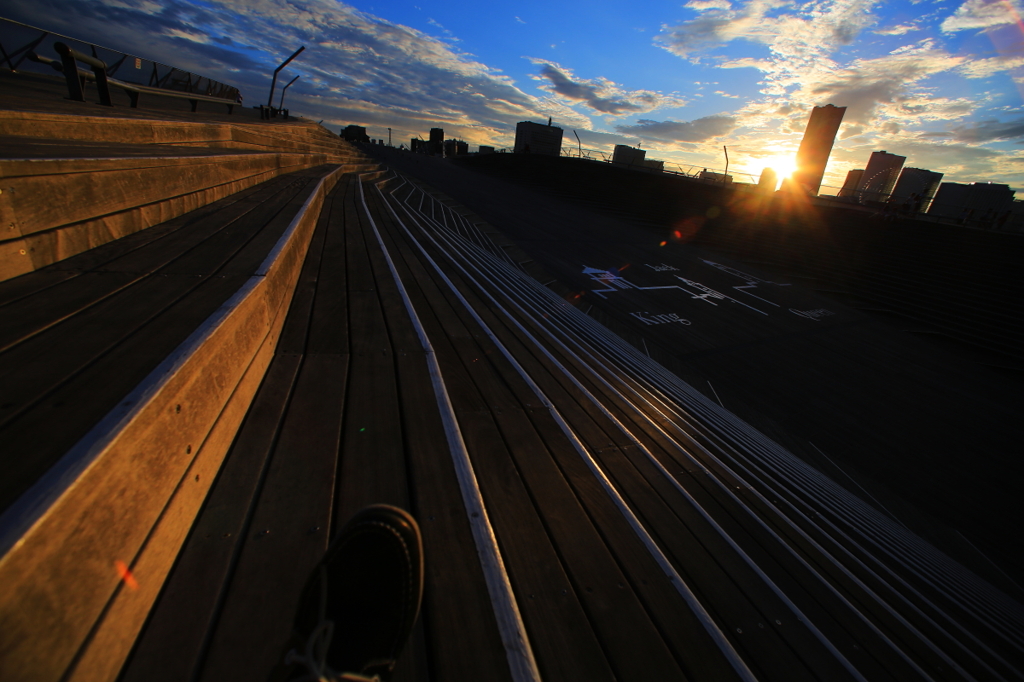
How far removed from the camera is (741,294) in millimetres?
10906

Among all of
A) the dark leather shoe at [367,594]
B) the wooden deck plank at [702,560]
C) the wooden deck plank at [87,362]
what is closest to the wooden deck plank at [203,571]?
the dark leather shoe at [367,594]

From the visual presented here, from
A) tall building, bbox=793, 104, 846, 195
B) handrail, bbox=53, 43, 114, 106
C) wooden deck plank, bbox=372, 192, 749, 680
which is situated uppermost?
tall building, bbox=793, 104, 846, 195

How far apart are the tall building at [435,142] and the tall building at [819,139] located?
225 feet

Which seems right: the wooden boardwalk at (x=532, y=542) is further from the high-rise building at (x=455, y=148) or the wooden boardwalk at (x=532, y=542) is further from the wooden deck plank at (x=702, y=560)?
the high-rise building at (x=455, y=148)

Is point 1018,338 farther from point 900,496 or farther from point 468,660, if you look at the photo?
point 468,660

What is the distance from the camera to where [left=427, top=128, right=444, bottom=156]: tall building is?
66.6m

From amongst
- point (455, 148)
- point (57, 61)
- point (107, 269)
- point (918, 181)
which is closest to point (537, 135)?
point (455, 148)

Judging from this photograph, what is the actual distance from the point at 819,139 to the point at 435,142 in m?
75.7

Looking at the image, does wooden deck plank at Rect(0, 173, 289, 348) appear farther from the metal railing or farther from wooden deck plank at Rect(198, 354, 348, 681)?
the metal railing

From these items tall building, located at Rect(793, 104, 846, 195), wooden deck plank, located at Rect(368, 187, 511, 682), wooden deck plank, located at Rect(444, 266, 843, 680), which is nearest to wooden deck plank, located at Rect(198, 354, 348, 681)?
wooden deck plank, located at Rect(368, 187, 511, 682)

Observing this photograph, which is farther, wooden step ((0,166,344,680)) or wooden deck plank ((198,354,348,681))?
wooden deck plank ((198,354,348,681))

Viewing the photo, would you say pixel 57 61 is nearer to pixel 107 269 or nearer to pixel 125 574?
pixel 107 269

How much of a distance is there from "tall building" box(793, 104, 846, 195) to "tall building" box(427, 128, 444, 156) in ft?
225

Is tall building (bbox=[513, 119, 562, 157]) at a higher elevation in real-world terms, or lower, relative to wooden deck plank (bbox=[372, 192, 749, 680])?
higher
